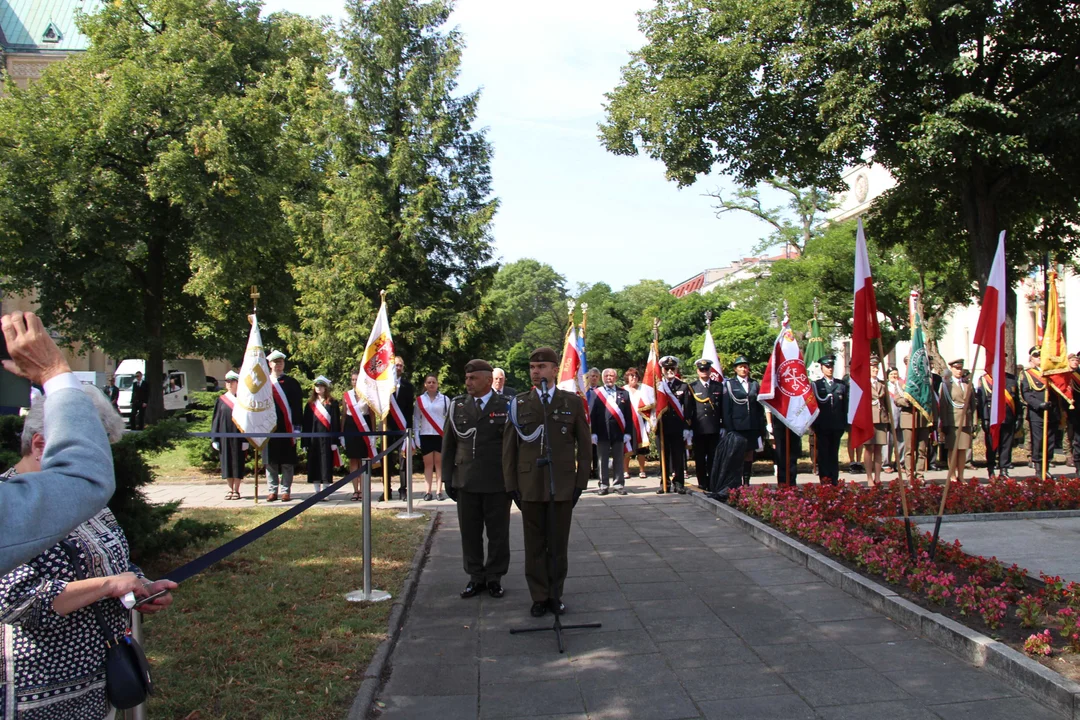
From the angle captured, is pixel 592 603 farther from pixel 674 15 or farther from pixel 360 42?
pixel 360 42

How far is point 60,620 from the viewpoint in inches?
101

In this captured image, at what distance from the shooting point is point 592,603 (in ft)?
23.0

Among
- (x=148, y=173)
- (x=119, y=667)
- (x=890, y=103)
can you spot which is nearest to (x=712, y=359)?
(x=890, y=103)

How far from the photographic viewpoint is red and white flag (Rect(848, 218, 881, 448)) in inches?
284

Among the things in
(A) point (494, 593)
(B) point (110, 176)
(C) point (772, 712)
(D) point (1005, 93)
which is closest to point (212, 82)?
(B) point (110, 176)

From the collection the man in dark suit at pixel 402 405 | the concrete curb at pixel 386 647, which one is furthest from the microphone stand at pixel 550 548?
the man in dark suit at pixel 402 405

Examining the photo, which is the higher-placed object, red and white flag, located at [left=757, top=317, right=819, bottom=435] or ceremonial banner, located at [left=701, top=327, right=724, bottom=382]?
ceremonial banner, located at [left=701, top=327, right=724, bottom=382]

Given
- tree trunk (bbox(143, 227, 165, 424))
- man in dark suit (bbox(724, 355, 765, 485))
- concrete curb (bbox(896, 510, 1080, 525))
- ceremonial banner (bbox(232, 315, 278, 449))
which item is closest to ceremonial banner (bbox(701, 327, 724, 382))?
man in dark suit (bbox(724, 355, 765, 485))

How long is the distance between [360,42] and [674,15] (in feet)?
33.6

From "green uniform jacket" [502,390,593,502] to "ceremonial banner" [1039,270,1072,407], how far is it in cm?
1027

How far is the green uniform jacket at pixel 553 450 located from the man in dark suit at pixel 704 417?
6955 millimetres

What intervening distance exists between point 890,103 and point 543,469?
13.5 m

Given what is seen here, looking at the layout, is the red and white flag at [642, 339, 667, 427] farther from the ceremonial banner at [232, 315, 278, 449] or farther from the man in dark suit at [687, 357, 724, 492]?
the ceremonial banner at [232, 315, 278, 449]

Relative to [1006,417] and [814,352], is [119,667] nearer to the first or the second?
[814,352]
